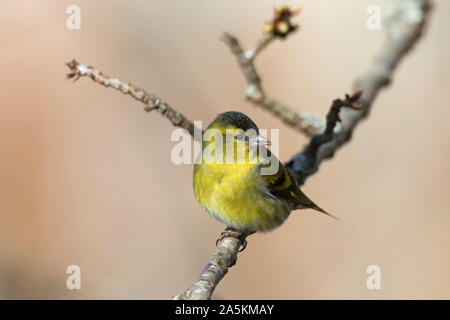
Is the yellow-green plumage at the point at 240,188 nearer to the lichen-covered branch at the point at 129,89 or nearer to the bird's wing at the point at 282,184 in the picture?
the bird's wing at the point at 282,184

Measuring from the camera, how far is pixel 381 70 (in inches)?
181

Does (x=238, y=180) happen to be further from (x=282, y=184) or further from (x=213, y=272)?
(x=213, y=272)

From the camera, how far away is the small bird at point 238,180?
391 cm

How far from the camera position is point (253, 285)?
5539mm

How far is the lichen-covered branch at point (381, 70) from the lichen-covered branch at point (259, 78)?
0.66 ft

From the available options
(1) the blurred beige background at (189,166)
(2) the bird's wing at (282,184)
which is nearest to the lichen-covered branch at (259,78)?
(2) the bird's wing at (282,184)

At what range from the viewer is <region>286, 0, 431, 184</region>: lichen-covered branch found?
4.27m

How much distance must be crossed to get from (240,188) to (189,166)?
6.49 ft

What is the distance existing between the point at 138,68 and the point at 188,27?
741 mm

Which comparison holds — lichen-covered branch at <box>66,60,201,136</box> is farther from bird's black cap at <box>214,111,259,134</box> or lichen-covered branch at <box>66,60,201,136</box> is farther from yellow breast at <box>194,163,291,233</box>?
yellow breast at <box>194,163,291,233</box>

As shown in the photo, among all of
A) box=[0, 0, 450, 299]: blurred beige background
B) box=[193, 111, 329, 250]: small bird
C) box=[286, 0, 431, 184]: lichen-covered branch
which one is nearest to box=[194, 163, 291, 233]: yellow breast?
box=[193, 111, 329, 250]: small bird

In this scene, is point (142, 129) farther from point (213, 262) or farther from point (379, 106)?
point (213, 262)

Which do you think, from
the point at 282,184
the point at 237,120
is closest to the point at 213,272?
the point at 237,120

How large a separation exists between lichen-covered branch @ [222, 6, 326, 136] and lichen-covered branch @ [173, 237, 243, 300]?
111cm
